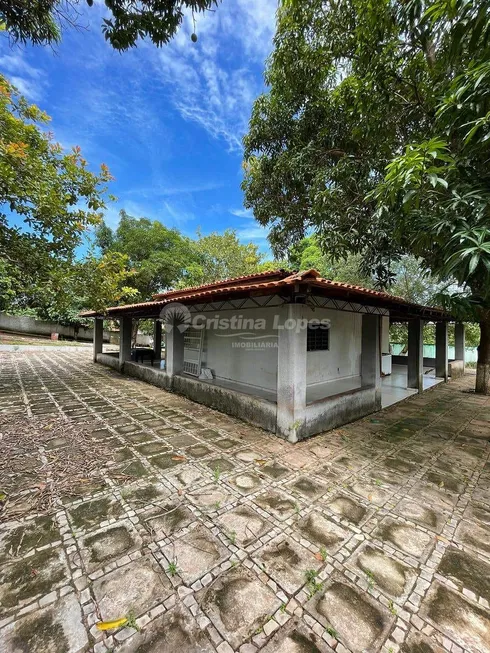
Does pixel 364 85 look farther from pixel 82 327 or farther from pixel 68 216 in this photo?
pixel 82 327

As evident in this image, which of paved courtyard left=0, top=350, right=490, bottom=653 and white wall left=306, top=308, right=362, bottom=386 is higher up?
white wall left=306, top=308, right=362, bottom=386

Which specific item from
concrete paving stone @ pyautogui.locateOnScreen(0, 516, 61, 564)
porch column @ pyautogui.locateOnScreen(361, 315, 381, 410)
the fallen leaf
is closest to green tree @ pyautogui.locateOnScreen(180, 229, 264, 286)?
porch column @ pyautogui.locateOnScreen(361, 315, 381, 410)

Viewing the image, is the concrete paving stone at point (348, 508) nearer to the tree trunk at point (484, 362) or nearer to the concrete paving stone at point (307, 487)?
the concrete paving stone at point (307, 487)

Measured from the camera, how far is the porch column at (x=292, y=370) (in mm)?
4668

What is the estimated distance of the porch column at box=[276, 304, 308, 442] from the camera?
Result: 4.67m

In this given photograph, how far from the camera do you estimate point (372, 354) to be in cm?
648

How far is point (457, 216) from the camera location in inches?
131

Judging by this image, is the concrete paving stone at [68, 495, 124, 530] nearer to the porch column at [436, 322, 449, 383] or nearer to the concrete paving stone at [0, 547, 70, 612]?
the concrete paving stone at [0, 547, 70, 612]

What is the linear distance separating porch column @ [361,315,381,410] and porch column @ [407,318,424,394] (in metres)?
3.01

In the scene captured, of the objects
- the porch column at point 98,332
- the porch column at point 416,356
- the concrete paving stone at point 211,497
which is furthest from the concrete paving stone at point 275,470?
the porch column at point 98,332

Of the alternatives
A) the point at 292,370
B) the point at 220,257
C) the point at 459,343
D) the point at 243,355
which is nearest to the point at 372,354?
the point at 292,370

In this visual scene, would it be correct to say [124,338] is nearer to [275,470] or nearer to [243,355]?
[243,355]

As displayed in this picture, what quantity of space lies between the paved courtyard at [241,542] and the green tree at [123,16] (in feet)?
18.6

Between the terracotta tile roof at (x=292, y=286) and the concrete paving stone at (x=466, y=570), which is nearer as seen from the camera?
the concrete paving stone at (x=466, y=570)
